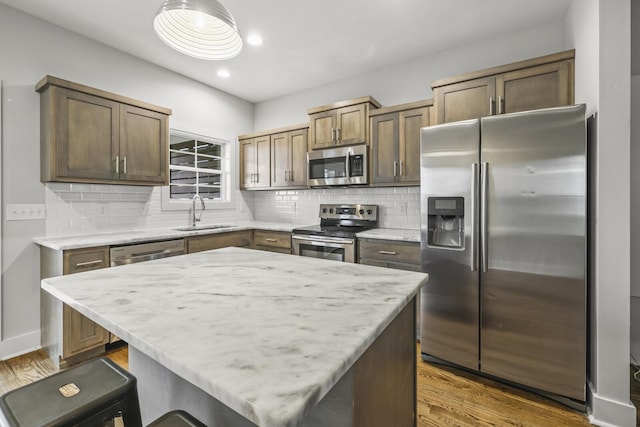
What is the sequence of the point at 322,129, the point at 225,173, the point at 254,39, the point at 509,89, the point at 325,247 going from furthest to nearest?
the point at 225,173 < the point at 322,129 < the point at 325,247 < the point at 254,39 < the point at 509,89

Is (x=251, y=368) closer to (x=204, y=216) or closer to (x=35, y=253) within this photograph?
(x=35, y=253)

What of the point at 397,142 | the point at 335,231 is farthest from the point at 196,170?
the point at 397,142

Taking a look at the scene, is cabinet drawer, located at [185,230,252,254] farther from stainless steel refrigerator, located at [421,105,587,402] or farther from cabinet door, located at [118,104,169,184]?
stainless steel refrigerator, located at [421,105,587,402]

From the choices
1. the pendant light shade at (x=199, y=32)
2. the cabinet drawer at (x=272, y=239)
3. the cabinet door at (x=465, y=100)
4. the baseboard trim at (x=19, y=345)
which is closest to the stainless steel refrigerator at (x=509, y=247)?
the cabinet door at (x=465, y=100)

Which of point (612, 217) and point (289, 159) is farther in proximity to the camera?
point (289, 159)

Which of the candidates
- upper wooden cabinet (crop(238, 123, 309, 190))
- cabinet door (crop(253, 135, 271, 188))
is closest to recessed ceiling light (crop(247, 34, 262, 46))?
upper wooden cabinet (crop(238, 123, 309, 190))

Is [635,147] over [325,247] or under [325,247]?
over

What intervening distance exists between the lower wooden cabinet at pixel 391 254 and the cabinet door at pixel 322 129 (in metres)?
1.31

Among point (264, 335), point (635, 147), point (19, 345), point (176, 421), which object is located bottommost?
point (19, 345)

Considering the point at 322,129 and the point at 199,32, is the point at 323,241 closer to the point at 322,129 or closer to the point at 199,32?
the point at 322,129

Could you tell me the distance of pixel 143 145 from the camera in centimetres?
303

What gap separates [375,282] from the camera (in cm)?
114

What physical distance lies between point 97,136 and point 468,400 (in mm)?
3593

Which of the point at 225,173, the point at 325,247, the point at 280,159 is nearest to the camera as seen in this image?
the point at 325,247
